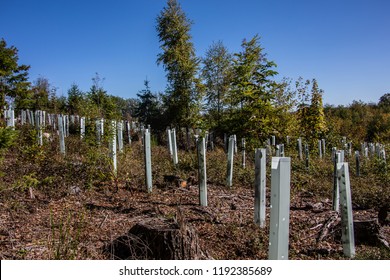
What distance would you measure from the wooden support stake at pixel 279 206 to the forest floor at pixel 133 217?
3.54ft

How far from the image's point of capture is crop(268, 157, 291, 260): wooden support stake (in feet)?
7.64

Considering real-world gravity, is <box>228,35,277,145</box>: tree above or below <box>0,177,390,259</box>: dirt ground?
above

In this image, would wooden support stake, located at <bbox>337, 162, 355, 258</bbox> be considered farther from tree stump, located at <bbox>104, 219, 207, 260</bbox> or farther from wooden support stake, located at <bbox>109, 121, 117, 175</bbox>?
wooden support stake, located at <bbox>109, 121, 117, 175</bbox>

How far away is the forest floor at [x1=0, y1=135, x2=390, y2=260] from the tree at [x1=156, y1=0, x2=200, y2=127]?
35.8ft

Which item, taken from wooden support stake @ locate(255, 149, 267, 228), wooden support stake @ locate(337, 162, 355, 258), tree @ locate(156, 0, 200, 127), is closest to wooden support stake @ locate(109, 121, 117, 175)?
wooden support stake @ locate(255, 149, 267, 228)

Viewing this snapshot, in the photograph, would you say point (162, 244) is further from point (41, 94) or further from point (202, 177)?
point (41, 94)

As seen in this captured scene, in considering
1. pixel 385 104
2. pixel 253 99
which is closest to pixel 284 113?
pixel 253 99

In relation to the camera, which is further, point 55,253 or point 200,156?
point 200,156

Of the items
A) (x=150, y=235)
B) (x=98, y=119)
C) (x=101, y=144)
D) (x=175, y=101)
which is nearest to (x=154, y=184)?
(x=101, y=144)

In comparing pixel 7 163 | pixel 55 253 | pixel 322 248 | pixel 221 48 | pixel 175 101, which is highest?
pixel 221 48

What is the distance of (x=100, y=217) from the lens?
4551 millimetres

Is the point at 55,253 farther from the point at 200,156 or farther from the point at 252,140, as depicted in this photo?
the point at 252,140

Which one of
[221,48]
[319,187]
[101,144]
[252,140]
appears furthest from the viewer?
[221,48]

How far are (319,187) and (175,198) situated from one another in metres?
4.32
